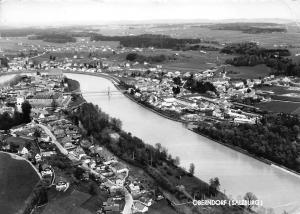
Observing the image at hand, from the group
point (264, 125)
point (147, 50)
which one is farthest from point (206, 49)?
point (264, 125)

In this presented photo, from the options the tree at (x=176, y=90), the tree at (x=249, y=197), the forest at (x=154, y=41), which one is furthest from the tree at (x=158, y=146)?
the forest at (x=154, y=41)

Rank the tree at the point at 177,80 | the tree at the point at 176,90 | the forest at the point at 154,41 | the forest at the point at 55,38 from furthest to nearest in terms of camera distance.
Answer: the forest at the point at 55,38 < the forest at the point at 154,41 < the tree at the point at 177,80 < the tree at the point at 176,90

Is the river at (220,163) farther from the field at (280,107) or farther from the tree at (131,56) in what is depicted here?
the tree at (131,56)

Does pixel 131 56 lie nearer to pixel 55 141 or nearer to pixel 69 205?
pixel 55 141

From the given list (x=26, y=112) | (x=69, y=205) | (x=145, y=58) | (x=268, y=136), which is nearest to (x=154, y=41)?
(x=145, y=58)

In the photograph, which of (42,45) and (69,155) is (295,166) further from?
(42,45)

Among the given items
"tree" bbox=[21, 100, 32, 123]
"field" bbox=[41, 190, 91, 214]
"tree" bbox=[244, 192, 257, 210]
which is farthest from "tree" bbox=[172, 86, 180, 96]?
"field" bbox=[41, 190, 91, 214]
